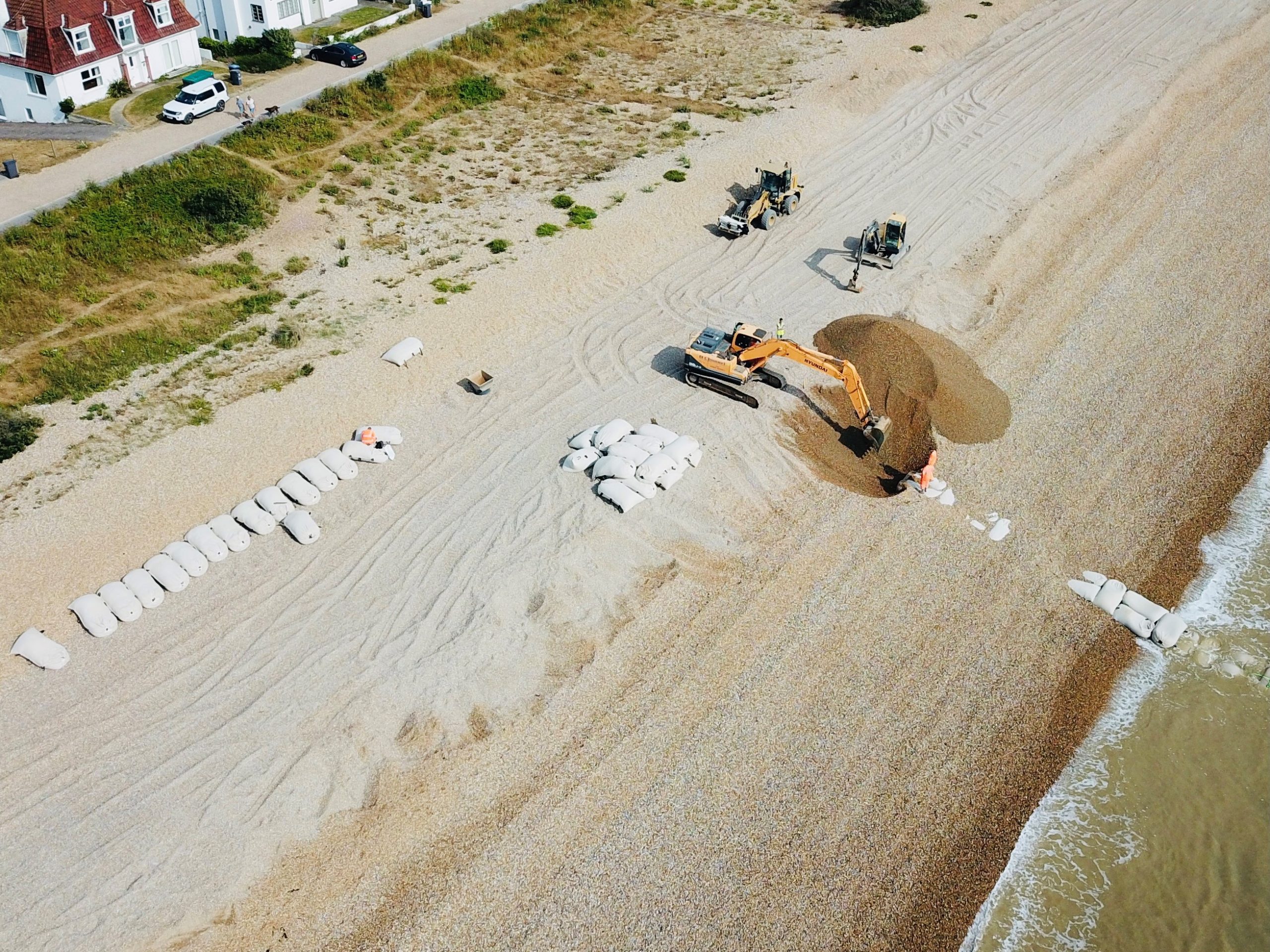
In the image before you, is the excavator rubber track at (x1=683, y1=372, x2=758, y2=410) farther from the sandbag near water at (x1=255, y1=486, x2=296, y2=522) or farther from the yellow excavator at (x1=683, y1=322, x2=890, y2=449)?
the sandbag near water at (x1=255, y1=486, x2=296, y2=522)

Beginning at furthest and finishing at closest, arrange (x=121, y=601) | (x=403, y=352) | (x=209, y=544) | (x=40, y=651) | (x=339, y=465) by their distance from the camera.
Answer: (x=403, y=352) < (x=339, y=465) < (x=209, y=544) < (x=121, y=601) < (x=40, y=651)

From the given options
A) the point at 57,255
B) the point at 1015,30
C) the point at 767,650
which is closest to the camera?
the point at 767,650

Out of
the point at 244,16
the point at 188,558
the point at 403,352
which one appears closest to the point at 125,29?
the point at 244,16

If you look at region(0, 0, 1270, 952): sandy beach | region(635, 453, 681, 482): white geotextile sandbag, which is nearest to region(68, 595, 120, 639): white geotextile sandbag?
region(0, 0, 1270, 952): sandy beach

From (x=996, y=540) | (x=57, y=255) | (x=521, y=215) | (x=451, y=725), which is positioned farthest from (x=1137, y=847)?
(x=57, y=255)

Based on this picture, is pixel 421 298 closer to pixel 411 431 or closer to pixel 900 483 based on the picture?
pixel 411 431

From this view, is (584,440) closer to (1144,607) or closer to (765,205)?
(1144,607)
